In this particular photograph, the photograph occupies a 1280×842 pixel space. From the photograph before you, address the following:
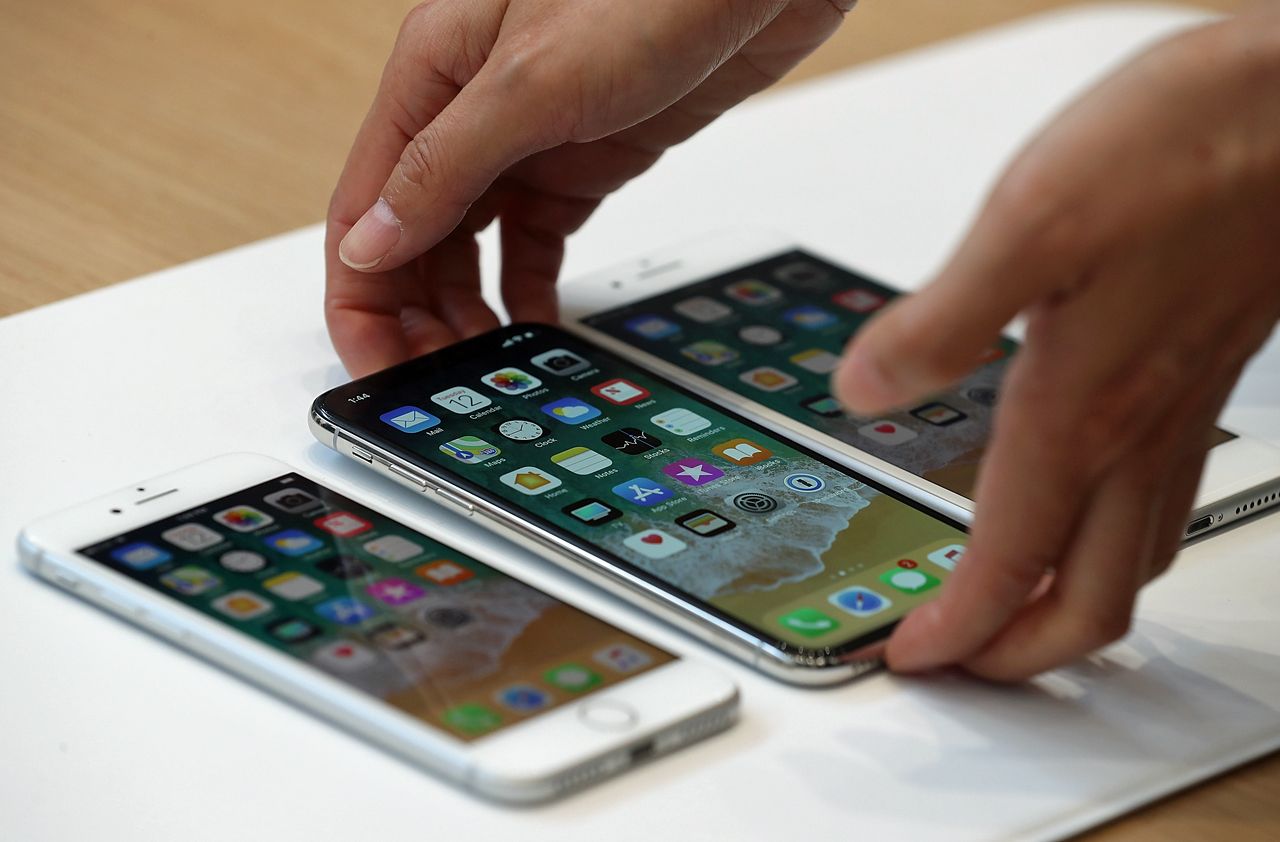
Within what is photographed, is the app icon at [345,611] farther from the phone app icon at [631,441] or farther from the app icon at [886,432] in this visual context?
the app icon at [886,432]

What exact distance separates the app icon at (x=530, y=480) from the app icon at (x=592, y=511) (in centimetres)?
1

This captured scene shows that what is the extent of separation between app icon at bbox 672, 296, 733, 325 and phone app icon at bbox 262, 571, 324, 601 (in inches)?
11.9

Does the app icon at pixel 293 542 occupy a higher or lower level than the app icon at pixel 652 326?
lower

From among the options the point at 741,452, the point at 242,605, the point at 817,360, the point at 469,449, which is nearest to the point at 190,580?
the point at 242,605

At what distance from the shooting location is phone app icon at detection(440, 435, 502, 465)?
684 mm

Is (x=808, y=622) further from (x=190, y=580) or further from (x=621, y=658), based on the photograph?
(x=190, y=580)

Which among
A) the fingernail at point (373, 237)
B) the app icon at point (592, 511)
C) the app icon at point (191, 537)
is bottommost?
the app icon at point (191, 537)

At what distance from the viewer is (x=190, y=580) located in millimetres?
598

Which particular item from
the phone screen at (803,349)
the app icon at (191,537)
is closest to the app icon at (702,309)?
the phone screen at (803,349)

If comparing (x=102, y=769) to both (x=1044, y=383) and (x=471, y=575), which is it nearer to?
(x=471, y=575)

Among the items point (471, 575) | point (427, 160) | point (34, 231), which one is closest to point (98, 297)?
point (34, 231)

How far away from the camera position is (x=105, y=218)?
0.96 meters

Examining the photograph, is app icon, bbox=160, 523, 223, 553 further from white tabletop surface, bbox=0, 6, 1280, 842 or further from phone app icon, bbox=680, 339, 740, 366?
phone app icon, bbox=680, 339, 740, 366

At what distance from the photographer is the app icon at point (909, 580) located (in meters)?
0.63
